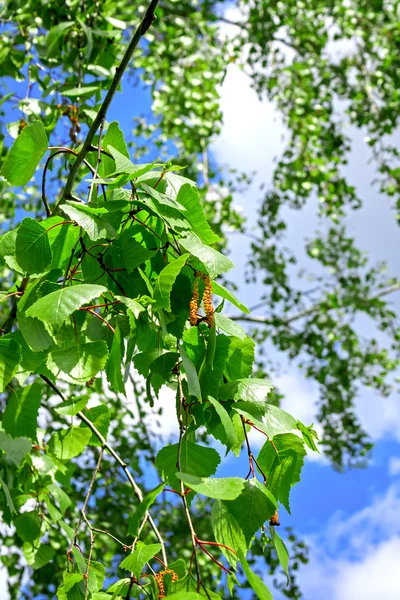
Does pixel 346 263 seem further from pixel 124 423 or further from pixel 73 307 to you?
pixel 73 307

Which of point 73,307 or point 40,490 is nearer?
point 73,307

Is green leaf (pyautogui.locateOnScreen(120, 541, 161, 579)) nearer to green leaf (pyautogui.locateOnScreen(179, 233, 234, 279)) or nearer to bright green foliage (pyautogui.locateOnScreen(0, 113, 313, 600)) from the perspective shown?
bright green foliage (pyautogui.locateOnScreen(0, 113, 313, 600))

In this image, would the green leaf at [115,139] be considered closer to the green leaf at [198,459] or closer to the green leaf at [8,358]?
the green leaf at [8,358]

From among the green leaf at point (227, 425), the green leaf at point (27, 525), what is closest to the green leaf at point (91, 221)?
the green leaf at point (227, 425)

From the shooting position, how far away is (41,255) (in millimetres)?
805

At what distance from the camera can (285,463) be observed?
76 cm

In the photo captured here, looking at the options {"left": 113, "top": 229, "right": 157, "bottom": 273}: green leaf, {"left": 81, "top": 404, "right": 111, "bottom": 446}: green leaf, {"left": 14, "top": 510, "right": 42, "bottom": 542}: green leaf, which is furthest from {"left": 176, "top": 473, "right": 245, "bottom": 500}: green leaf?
{"left": 14, "top": 510, "right": 42, "bottom": 542}: green leaf

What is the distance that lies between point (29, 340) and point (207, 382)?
0.21 m

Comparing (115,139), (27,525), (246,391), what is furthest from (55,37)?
(246,391)

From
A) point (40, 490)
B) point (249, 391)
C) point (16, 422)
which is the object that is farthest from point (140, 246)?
point (40, 490)

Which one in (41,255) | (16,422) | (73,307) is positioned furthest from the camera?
(16,422)

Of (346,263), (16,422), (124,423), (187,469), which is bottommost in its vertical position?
(187,469)

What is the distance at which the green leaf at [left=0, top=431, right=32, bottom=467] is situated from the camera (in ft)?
3.42

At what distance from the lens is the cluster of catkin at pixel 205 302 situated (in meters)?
0.73
